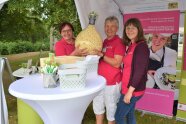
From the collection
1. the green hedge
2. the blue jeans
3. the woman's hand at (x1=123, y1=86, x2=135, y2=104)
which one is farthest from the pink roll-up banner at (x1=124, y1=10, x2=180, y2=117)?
the green hedge

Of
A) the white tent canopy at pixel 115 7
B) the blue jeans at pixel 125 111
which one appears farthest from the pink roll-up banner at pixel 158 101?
the blue jeans at pixel 125 111

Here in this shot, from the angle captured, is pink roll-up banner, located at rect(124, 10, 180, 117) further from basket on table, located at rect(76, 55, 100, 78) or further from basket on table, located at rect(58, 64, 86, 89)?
basket on table, located at rect(58, 64, 86, 89)

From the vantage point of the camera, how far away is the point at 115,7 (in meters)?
4.43

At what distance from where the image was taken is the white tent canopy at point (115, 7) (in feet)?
13.1

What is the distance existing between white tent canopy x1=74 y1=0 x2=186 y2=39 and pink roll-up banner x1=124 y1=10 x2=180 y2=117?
9 cm

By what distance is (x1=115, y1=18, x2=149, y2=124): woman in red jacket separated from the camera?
2.51m

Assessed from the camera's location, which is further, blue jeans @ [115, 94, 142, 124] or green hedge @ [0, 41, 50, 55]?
green hedge @ [0, 41, 50, 55]

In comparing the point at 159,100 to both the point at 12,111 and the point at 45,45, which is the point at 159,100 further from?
the point at 45,45

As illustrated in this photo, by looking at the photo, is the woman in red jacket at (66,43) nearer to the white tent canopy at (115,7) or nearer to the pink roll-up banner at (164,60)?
the white tent canopy at (115,7)

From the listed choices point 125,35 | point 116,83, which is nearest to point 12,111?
point 116,83

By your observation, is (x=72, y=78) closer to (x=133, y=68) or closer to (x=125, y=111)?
(x=133, y=68)

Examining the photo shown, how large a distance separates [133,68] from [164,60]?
164cm

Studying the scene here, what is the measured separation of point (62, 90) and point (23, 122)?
5.11 feet

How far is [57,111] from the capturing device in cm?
204
